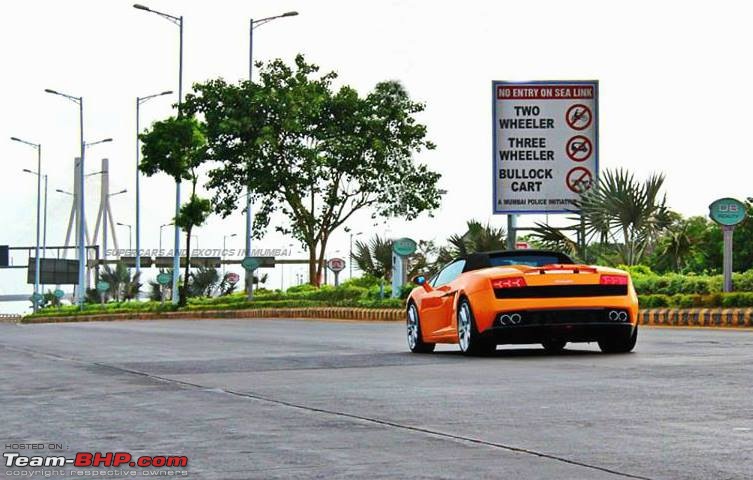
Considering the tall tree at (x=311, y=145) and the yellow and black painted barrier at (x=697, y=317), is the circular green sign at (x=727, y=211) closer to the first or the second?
the yellow and black painted barrier at (x=697, y=317)

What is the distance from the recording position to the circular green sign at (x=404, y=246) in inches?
1829

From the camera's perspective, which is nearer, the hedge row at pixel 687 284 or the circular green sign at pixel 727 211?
the hedge row at pixel 687 284

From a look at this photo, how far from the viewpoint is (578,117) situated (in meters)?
35.9

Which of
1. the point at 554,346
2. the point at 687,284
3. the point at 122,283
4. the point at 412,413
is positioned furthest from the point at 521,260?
the point at 122,283

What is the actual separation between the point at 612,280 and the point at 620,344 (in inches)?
39.0

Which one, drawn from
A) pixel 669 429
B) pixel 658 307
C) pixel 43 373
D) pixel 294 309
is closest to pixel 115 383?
pixel 43 373

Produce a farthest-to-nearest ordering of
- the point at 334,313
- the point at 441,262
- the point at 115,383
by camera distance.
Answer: the point at 334,313
the point at 441,262
the point at 115,383

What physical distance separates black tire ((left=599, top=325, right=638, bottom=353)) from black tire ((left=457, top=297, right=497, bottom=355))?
1344 millimetres

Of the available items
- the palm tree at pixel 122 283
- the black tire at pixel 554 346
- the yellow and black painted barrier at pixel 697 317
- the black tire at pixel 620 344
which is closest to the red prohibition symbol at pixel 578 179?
the yellow and black painted barrier at pixel 697 317

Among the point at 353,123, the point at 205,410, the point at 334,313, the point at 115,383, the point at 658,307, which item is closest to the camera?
the point at 205,410

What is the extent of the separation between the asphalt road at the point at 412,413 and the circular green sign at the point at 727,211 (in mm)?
11357

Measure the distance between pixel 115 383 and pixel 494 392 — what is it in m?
4.20

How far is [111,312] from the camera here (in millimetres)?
82750

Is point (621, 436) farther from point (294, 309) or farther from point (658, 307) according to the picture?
point (294, 309)
